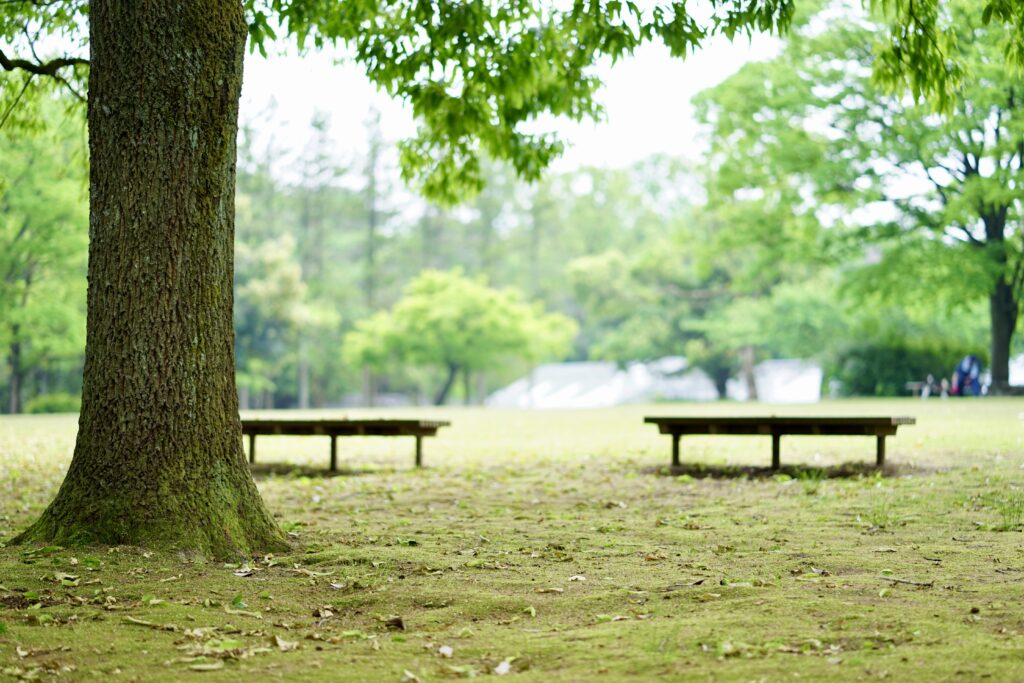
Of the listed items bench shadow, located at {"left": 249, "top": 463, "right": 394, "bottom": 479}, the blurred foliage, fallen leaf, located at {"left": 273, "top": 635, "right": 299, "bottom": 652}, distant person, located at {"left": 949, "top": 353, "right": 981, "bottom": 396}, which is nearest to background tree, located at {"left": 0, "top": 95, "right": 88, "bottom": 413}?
the blurred foliage

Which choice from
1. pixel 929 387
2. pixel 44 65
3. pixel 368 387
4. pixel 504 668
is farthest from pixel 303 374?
pixel 504 668

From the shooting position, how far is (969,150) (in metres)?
27.7

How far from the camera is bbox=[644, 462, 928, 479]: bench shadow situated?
34.1 ft

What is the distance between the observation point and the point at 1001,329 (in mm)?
29328

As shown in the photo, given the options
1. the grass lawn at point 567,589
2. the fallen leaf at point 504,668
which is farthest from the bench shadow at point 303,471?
the fallen leaf at point 504,668

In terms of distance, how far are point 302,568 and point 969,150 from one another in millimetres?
26081

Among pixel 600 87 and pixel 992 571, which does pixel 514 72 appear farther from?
pixel 992 571

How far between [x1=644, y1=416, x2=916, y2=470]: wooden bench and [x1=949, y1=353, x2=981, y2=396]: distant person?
23.3 meters

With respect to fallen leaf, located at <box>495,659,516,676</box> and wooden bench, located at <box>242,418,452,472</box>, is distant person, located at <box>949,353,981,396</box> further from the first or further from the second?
fallen leaf, located at <box>495,659,516,676</box>

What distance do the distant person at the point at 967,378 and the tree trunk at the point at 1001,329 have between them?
2764 millimetres

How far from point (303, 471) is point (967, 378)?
2606 cm

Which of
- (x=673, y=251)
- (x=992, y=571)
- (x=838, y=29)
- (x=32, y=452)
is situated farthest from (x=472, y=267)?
(x=992, y=571)

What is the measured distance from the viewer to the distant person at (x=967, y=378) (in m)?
32.3

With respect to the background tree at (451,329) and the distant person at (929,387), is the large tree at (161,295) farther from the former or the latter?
the background tree at (451,329)
